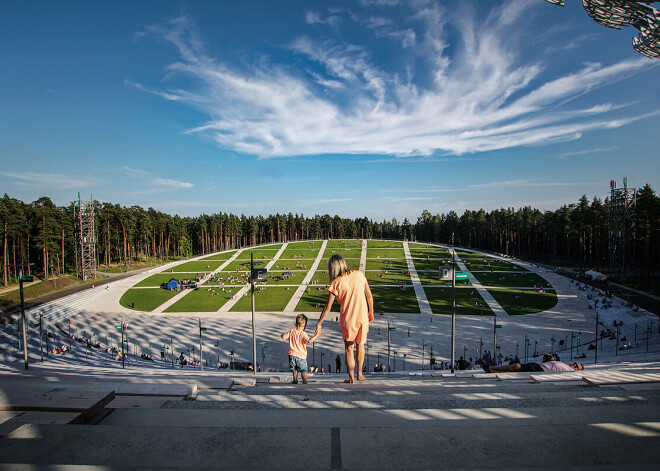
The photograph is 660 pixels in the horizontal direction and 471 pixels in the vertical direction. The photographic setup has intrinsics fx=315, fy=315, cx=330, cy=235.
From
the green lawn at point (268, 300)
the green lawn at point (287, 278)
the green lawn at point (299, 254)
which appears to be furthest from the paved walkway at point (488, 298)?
the green lawn at point (299, 254)

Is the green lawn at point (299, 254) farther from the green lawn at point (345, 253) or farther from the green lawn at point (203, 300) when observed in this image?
the green lawn at point (203, 300)

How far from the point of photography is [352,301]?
506cm

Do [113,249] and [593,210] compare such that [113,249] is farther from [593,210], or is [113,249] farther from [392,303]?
[593,210]

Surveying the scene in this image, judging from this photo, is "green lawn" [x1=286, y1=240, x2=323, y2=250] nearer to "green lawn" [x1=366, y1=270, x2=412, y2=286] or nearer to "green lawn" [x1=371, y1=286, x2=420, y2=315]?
"green lawn" [x1=366, y1=270, x2=412, y2=286]

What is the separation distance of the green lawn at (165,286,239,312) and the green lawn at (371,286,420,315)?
2410 centimetres

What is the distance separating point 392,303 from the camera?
47281 millimetres

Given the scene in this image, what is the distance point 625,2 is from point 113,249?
92.9 meters

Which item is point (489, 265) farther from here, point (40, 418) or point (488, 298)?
point (40, 418)

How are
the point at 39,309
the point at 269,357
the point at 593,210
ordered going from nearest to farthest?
1. the point at 269,357
2. the point at 39,309
3. the point at 593,210

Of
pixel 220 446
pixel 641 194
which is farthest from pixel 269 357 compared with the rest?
pixel 641 194

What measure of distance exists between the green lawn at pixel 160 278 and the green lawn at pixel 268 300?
18811 mm

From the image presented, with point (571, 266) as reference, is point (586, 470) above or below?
above

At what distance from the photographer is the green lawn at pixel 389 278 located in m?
58.2

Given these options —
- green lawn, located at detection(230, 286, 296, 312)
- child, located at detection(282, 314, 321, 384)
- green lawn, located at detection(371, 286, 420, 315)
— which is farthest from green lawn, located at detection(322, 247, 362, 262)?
child, located at detection(282, 314, 321, 384)
